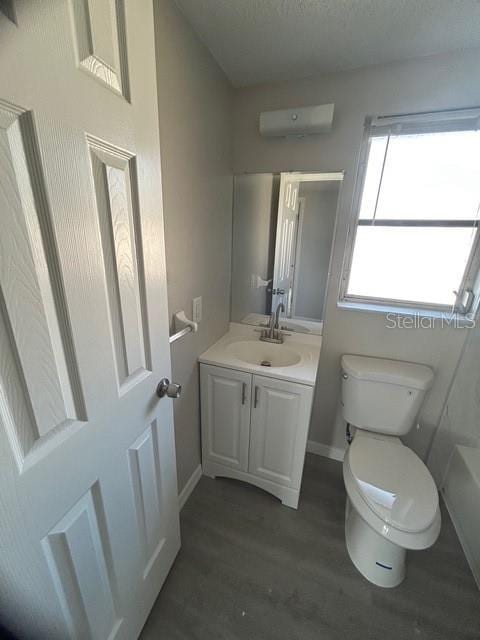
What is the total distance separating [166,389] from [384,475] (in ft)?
3.53

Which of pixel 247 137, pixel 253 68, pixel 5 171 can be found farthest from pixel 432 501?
pixel 253 68

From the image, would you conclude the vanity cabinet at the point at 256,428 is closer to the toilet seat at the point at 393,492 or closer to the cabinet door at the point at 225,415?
the cabinet door at the point at 225,415

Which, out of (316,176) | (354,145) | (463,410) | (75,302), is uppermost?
(354,145)

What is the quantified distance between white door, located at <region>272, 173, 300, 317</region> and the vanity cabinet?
0.58 m

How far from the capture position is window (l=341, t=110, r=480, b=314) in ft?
4.20

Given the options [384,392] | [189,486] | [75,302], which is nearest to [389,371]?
[384,392]

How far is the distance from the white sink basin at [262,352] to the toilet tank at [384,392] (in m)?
0.34

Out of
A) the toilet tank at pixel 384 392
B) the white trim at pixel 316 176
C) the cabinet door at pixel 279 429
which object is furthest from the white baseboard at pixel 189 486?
the white trim at pixel 316 176

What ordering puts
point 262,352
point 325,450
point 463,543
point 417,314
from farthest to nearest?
point 325,450, point 262,352, point 417,314, point 463,543

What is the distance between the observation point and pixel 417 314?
1432 millimetres

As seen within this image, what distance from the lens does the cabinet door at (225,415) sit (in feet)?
4.56

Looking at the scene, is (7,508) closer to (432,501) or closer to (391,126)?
(432,501)

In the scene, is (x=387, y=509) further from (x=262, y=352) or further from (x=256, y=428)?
(x=262, y=352)

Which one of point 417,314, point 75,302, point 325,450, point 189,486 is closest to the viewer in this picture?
point 75,302
